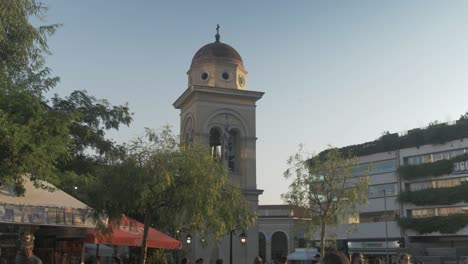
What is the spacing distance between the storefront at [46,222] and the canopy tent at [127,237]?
1.28 feet

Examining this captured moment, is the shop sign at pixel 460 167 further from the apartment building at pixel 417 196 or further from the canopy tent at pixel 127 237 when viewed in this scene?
the canopy tent at pixel 127 237

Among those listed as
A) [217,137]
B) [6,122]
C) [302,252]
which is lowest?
[302,252]

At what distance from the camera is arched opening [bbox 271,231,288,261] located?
63219 mm

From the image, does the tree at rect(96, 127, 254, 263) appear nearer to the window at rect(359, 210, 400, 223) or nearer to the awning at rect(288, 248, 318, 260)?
the awning at rect(288, 248, 318, 260)

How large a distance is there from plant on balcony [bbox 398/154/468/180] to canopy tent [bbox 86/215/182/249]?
133ft

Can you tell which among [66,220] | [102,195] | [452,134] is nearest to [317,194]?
[102,195]

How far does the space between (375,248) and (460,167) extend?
40.2 ft

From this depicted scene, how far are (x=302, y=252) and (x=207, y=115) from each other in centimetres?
1650

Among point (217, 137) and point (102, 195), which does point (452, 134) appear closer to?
point (217, 137)

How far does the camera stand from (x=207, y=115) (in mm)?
37156

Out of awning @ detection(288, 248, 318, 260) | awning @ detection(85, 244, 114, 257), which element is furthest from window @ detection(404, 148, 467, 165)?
awning @ detection(85, 244, 114, 257)

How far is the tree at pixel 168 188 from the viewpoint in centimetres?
1434

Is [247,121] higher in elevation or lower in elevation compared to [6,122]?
higher

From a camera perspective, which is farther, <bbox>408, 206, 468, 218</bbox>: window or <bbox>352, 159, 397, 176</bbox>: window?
<bbox>352, 159, 397, 176</bbox>: window
